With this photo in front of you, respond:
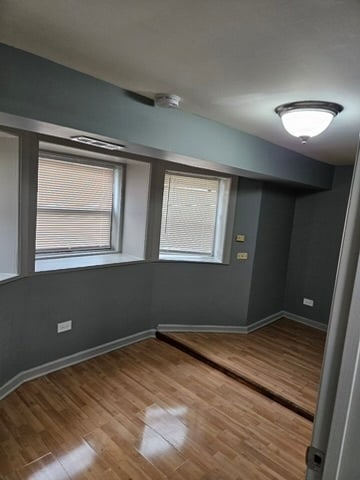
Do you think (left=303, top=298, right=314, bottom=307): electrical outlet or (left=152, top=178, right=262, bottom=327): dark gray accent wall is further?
(left=303, top=298, right=314, bottom=307): electrical outlet

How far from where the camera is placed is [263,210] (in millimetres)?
4051

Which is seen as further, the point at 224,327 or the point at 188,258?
the point at 224,327

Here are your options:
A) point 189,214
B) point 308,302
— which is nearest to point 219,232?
point 189,214

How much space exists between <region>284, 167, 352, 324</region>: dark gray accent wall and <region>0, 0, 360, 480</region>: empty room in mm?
21

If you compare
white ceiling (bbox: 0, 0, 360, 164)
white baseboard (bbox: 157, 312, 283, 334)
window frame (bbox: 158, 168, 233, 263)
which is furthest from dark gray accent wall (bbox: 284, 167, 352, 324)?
white ceiling (bbox: 0, 0, 360, 164)

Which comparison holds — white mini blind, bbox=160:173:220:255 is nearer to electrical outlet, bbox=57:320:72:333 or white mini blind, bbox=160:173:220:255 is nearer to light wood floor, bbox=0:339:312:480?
electrical outlet, bbox=57:320:72:333

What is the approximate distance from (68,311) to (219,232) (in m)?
2.05

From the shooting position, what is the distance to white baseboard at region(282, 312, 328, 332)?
4.57 metres

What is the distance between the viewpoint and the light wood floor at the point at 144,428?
2033 millimetres

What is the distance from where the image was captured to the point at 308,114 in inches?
73.8

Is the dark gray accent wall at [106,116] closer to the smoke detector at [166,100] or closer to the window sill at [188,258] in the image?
the smoke detector at [166,100]

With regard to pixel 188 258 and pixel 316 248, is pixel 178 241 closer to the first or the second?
pixel 188 258

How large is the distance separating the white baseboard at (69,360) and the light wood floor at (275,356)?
0.42 meters

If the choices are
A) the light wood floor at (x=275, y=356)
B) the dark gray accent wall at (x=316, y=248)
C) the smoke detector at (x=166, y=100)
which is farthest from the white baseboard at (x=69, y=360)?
the smoke detector at (x=166, y=100)
